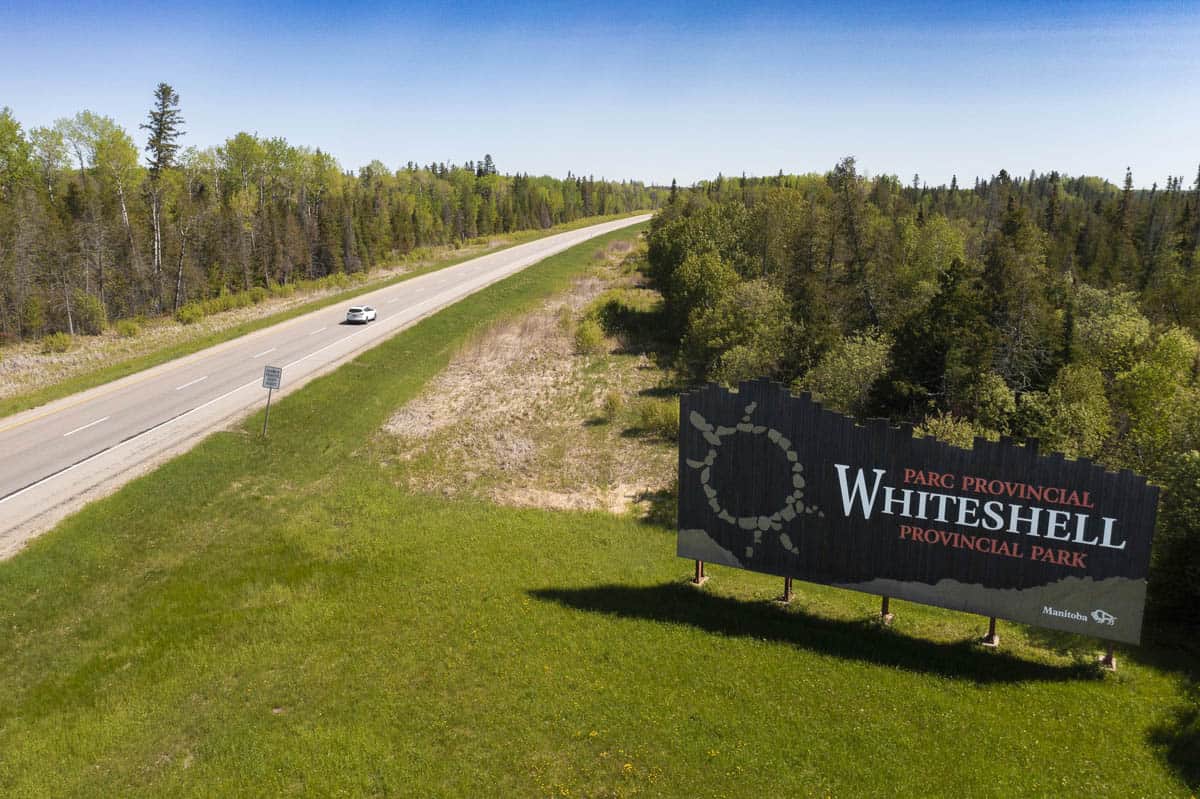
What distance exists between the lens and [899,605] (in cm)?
2066

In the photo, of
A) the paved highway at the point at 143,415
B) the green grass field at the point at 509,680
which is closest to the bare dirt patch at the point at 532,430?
the green grass field at the point at 509,680

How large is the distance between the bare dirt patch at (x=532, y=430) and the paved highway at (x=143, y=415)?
337 inches

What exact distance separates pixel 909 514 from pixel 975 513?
1466 mm

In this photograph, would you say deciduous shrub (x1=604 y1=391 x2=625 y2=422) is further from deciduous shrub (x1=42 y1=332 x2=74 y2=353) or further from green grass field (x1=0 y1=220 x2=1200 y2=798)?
deciduous shrub (x1=42 y1=332 x2=74 y2=353)

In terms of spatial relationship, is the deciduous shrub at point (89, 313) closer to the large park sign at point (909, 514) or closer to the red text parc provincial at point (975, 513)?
the large park sign at point (909, 514)

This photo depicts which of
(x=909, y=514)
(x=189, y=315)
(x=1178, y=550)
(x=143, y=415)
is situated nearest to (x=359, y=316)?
(x=189, y=315)

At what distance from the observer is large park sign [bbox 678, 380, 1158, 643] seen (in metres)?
15.9

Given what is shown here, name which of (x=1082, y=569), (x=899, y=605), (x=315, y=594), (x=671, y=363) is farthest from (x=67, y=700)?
(x=671, y=363)

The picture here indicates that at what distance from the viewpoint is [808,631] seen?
1884cm

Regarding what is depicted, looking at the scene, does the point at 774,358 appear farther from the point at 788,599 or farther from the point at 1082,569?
the point at 1082,569

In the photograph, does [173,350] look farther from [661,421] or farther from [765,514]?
[765,514]

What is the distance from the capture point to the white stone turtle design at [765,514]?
18828 millimetres

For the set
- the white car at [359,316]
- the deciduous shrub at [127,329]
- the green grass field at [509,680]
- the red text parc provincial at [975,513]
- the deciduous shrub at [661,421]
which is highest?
the white car at [359,316]

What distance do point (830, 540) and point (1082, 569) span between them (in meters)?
5.53
